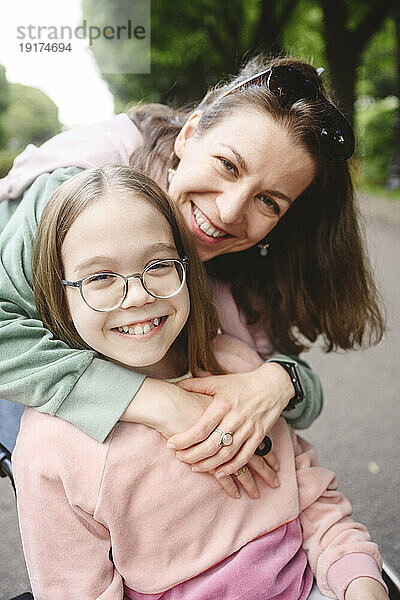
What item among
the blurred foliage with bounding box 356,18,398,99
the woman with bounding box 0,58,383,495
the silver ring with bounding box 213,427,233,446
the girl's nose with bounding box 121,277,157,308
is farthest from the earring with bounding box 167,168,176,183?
the blurred foliage with bounding box 356,18,398,99

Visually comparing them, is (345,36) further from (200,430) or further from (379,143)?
(200,430)

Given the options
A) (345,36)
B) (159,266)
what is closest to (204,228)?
(159,266)

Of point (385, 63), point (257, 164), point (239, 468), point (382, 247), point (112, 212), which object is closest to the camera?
point (112, 212)

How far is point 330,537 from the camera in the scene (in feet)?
5.60

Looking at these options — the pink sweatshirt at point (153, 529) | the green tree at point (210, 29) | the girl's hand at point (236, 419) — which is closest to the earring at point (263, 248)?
the girl's hand at point (236, 419)

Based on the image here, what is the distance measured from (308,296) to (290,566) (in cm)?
86

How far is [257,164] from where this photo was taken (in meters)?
1.76

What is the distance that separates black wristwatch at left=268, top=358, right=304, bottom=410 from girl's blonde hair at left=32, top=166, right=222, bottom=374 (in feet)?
1.00

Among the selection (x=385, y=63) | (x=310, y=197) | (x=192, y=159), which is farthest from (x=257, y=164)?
(x=385, y=63)

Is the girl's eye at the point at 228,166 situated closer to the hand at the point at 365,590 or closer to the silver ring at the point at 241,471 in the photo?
the silver ring at the point at 241,471

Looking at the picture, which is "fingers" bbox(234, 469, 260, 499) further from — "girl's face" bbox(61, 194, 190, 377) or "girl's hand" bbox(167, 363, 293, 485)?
"girl's face" bbox(61, 194, 190, 377)

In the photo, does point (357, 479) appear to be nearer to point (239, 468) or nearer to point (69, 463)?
point (239, 468)

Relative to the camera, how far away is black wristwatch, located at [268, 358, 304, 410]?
1836mm

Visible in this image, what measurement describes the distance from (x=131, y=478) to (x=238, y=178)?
828mm
